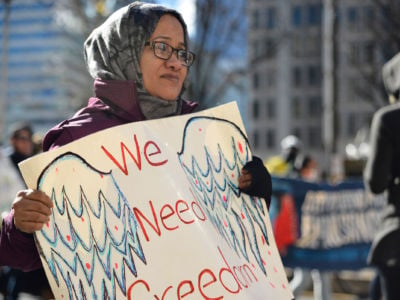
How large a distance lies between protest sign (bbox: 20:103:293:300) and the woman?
7 centimetres

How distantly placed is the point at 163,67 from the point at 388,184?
1.54m

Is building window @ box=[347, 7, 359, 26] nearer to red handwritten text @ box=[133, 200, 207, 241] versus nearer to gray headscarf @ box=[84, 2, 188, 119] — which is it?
gray headscarf @ box=[84, 2, 188, 119]

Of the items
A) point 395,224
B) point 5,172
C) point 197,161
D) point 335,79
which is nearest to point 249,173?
point 197,161

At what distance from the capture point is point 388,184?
3.20 meters

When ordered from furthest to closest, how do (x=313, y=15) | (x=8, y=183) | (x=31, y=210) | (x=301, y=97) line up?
(x=301, y=97)
(x=313, y=15)
(x=8, y=183)
(x=31, y=210)

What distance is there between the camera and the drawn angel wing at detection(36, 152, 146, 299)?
1884mm

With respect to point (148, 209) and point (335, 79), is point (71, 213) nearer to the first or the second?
point (148, 209)

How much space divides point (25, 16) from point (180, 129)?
4097 inches

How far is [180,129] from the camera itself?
7.07ft

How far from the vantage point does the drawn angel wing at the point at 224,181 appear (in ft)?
7.01

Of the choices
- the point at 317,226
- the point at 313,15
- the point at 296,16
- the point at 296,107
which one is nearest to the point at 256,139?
the point at 296,107

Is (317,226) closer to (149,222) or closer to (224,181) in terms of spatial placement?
(224,181)

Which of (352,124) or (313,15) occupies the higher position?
(313,15)

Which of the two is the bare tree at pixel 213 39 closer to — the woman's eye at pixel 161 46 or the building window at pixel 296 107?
the woman's eye at pixel 161 46
